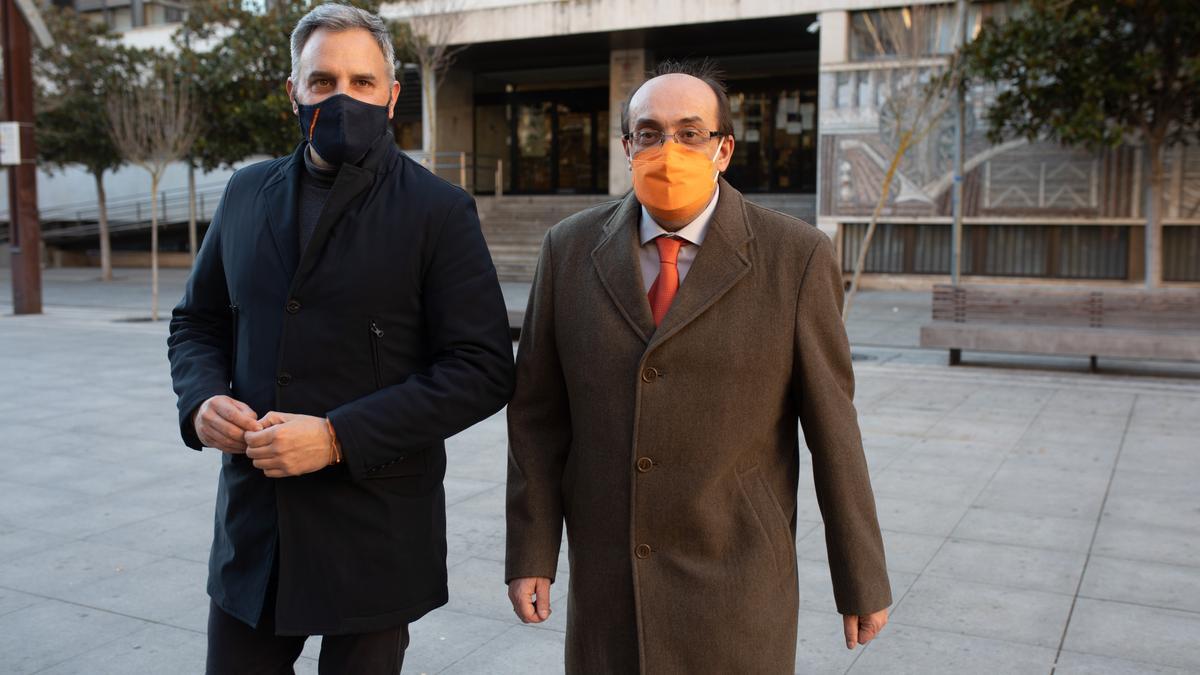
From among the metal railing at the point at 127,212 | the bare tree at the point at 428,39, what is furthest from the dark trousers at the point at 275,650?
the metal railing at the point at 127,212

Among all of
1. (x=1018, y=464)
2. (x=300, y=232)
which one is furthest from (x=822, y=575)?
(x=300, y=232)

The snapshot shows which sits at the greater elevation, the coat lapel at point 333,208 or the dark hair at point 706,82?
the dark hair at point 706,82

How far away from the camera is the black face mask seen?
90.3 inches

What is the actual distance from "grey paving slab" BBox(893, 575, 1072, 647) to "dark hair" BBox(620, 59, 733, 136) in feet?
8.55

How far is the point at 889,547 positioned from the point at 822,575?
55cm

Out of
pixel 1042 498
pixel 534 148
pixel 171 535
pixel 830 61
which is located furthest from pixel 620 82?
pixel 171 535

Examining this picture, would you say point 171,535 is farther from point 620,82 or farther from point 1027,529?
point 620,82

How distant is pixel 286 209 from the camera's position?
2355 mm

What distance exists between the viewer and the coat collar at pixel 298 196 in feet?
7.43

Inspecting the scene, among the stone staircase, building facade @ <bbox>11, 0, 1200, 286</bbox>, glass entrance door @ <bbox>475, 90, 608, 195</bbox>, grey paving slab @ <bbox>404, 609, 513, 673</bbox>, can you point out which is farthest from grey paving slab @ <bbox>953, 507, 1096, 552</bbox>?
glass entrance door @ <bbox>475, 90, 608, 195</bbox>

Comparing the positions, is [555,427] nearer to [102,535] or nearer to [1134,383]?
[102,535]

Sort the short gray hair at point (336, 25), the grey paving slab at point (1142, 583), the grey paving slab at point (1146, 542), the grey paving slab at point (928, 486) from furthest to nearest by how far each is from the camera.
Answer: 1. the grey paving slab at point (928, 486)
2. the grey paving slab at point (1146, 542)
3. the grey paving slab at point (1142, 583)
4. the short gray hair at point (336, 25)

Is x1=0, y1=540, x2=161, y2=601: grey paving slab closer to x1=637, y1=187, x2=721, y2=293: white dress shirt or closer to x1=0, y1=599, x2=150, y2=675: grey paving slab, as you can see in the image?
x1=0, y1=599, x2=150, y2=675: grey paving slab

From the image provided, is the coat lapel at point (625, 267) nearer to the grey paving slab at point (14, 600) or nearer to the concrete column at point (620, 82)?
the grey paving slab at point (14, 600)
